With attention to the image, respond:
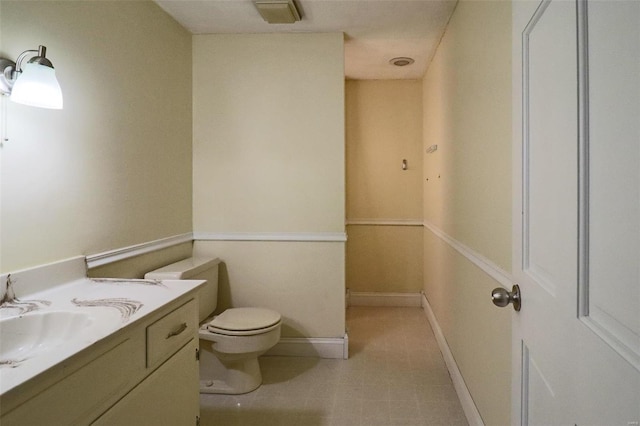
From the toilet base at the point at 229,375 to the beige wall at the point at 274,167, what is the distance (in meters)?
0.50

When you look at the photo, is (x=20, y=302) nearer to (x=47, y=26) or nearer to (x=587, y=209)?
(x=47, y=26)

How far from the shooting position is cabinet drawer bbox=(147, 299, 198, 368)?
3.94 feet

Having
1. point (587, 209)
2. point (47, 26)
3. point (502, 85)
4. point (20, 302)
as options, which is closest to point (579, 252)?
point (587, 209)

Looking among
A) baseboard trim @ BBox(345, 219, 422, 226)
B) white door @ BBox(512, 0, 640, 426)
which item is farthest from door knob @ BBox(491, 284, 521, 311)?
baseboard trim @ BBox(345, 219, 422, 226)

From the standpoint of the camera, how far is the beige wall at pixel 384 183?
3.81 m

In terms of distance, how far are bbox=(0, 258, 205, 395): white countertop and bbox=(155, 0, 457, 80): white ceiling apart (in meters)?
1.73

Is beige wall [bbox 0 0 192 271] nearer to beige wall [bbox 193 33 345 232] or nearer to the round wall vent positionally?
beige wall [bbox 193 33 345 232]

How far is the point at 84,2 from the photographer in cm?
165

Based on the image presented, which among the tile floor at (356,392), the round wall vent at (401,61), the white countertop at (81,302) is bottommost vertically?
the tile floor at (356,392)

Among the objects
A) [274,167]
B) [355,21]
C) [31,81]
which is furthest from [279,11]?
[31,81]

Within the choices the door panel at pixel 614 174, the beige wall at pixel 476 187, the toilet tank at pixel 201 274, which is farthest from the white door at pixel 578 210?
the toilet tank at pixel 201 274

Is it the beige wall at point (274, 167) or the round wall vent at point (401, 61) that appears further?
the round wall vent at point (401, 61)

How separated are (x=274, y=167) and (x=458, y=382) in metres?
1.86

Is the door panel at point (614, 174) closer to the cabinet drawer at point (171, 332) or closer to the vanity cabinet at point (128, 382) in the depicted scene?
the vanity cabinet at point (128, 382)
